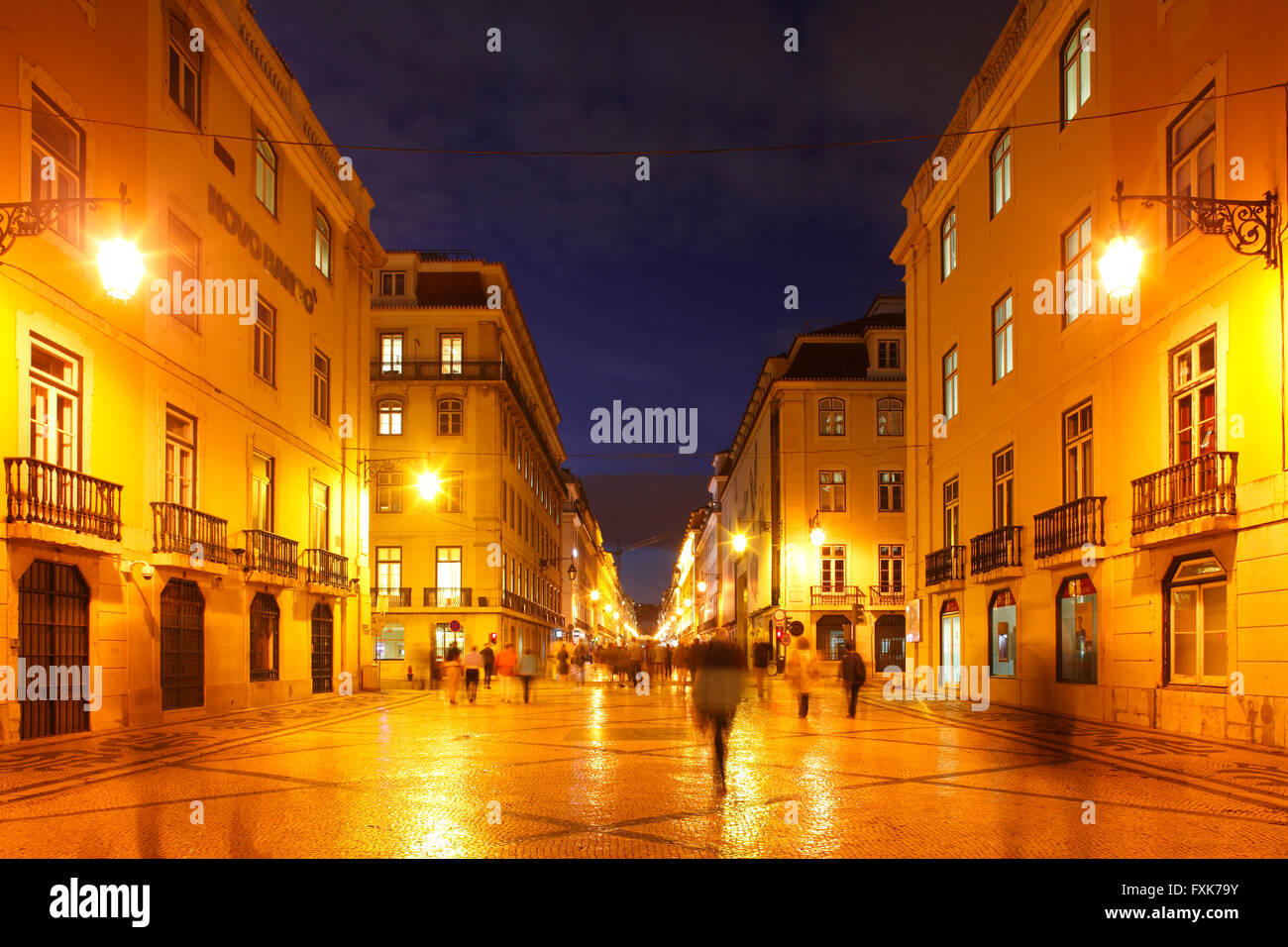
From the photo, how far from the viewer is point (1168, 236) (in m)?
16.8

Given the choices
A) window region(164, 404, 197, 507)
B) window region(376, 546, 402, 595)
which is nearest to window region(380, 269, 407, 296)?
window region(376, 546, 402, 595)

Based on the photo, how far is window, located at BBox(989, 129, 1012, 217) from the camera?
24631 millimetres

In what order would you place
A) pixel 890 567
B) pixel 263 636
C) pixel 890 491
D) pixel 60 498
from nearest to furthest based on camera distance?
pixel 60 498 → pixel 263 636 → pixel 890 567 → pixel 890 491

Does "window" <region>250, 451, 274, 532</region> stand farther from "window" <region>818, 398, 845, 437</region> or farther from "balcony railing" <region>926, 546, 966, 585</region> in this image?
"window" <region>818, 398, 845, 437</region>

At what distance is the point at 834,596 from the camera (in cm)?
4922

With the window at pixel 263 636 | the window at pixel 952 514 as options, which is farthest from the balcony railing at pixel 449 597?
the window at pixel 952 514

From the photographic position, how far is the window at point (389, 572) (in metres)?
46.0

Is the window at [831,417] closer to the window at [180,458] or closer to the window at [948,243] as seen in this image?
the window at [948,243]

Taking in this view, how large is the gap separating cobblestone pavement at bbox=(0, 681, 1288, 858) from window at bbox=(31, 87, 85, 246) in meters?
7.85

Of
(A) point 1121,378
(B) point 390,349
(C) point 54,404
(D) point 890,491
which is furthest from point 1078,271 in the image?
(B) point 390,349

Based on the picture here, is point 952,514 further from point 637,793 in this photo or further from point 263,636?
point 637,793

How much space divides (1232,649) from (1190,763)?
311 cm

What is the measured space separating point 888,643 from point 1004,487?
1014 inches
